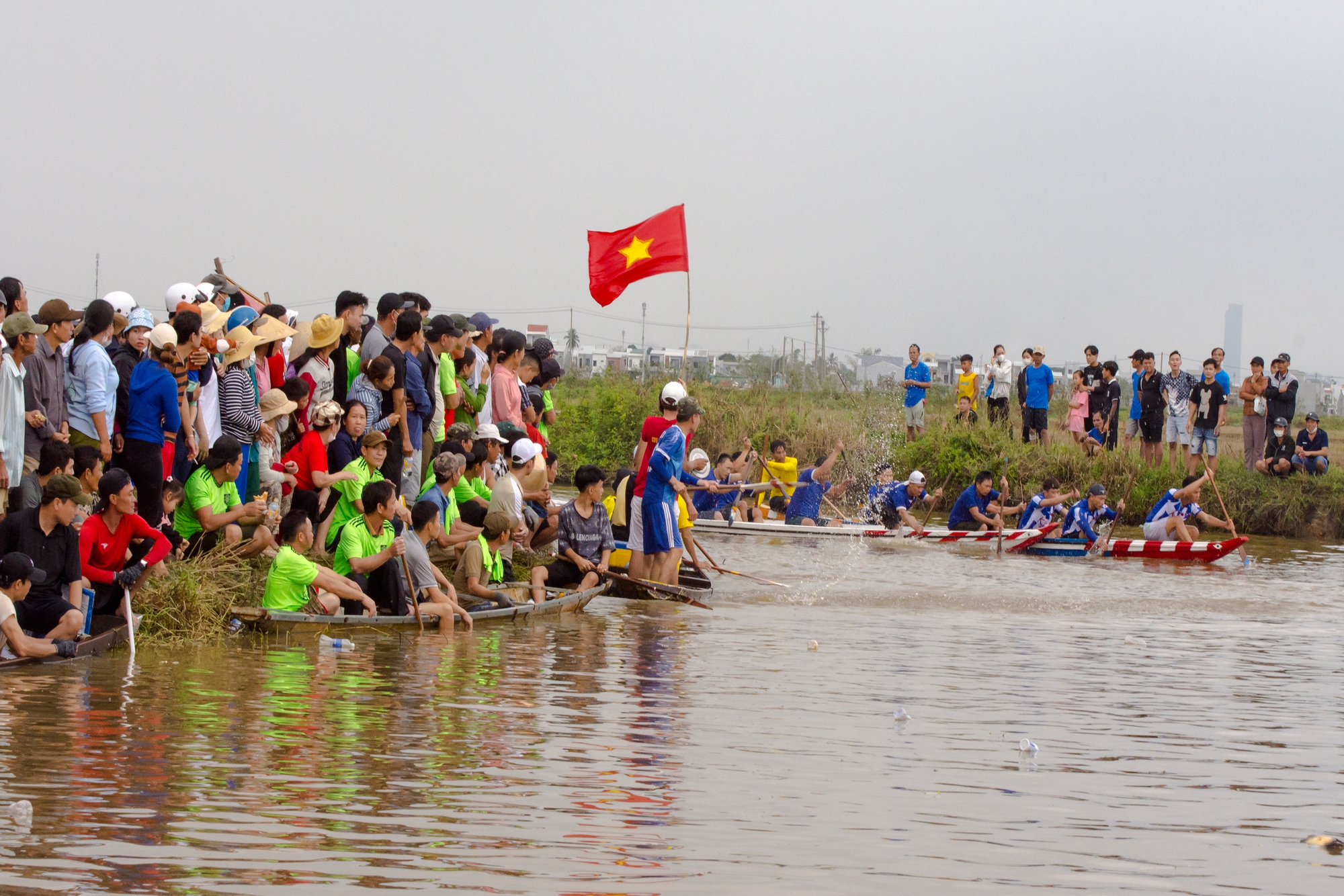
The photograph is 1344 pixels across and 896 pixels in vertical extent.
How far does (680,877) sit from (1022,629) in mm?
8154

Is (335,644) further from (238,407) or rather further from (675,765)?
(675,765)

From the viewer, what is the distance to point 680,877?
470 centimetres

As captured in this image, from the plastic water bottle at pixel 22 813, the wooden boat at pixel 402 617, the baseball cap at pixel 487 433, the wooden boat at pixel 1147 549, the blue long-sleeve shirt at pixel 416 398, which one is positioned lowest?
the plastic water bottle at pixel 22 813

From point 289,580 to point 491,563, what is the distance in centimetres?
238

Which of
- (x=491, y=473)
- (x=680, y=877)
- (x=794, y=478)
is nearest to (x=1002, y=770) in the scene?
(x=680, y=877)

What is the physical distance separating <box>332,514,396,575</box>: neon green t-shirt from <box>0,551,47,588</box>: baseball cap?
2699 mm

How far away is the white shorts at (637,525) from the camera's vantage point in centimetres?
1316

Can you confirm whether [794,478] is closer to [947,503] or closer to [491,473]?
[947,503]

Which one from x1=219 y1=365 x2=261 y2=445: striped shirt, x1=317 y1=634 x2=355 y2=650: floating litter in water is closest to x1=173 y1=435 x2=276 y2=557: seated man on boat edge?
x1=219 y1=365 x2=261 y2=445: striped shirt

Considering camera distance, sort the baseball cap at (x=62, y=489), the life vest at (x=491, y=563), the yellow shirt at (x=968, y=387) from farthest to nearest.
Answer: the yellow shirt at (x=968, y=387) < the life vest at (x=491, y=563) < the baseball cap at (x=62, y=489)

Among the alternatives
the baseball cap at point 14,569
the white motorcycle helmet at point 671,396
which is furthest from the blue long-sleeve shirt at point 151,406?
the white motorcycle helmet at point 671,396

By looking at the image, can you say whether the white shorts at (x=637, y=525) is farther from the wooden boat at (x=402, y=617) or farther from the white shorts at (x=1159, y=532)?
the white shorts at (x=1159, y=532)

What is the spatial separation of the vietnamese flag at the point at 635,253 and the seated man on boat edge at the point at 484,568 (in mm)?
5814

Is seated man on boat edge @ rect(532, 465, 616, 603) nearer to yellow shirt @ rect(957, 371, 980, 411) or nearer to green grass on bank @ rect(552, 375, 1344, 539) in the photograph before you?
green grass on bank @ rect(552, 375, 1344, 539)
